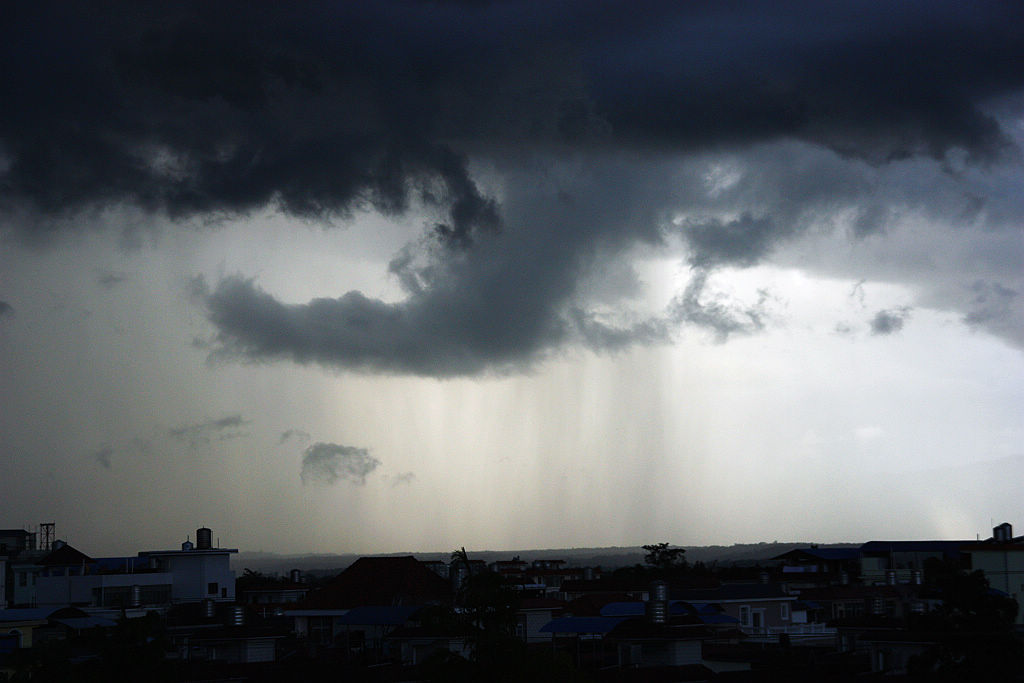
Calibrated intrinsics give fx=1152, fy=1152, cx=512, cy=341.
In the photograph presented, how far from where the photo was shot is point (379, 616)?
254 ft

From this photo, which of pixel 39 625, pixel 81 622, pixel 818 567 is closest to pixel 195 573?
pixel 81 622

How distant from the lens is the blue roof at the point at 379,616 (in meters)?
75.5

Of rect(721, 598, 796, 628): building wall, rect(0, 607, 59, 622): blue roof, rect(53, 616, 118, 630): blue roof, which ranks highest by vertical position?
rect(0, 607, 59, 622): blue roof

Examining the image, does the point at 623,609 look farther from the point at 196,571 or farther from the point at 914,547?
the point at 914,547

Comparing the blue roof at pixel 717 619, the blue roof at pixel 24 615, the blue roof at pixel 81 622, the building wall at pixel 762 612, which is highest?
the blue roof at pixel 24 615

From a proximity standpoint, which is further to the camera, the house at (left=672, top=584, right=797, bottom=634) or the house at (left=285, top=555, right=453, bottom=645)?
the house at (left=285, top=555, right=453, bottom=645)

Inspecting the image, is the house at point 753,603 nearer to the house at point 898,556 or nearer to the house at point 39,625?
the house at point 898,556

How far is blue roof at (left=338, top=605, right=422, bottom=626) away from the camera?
75.5 metres

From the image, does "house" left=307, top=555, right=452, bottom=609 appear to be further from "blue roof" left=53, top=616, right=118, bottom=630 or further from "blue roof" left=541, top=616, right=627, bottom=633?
"blue roof" left=541, top=616, right=627, bottom=633

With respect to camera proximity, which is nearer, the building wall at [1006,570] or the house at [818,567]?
the building wall at [1006,570]

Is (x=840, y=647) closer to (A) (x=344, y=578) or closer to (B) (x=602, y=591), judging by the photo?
(B) (x=602, y=591)

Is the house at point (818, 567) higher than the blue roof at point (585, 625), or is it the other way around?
the blue roof at point (585, 625)

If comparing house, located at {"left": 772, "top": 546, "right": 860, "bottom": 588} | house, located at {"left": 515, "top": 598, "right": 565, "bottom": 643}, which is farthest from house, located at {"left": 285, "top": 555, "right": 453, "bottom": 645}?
house, located at {"left": 772, "top": 546, "right": 860, "bottom": 588}

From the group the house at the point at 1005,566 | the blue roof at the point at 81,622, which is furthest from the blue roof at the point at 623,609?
the blue roof at the point at 81,622
